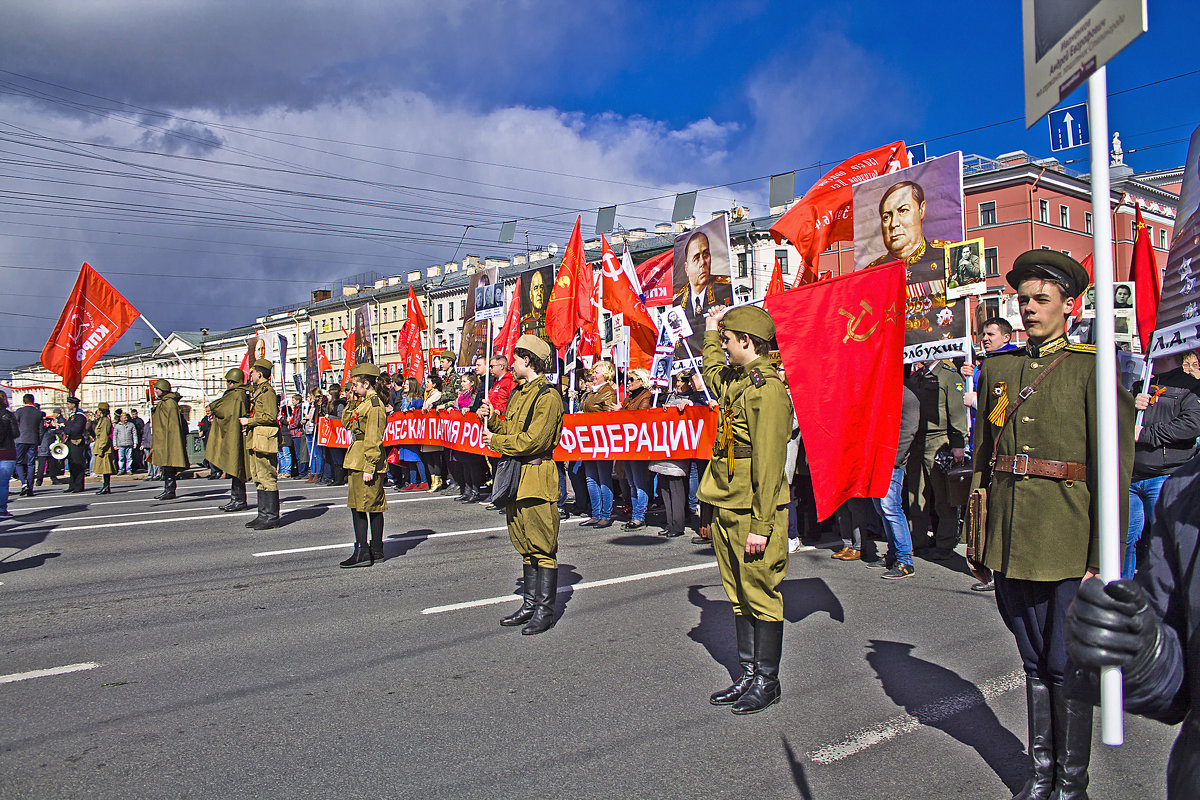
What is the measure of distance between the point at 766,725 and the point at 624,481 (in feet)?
26.2

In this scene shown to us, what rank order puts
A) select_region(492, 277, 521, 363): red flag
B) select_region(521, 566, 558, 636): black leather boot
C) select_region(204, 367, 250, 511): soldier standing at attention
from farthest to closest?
1. select_region(492, 277, 521, 363): red flag
2. select_region(204, 367, 250, 511): soldier standing at attention
3. select_region(521, 566, 558, 636): black leather boot

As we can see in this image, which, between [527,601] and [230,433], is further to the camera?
[230,433]

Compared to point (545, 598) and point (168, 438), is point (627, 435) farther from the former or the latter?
point (168, 438)

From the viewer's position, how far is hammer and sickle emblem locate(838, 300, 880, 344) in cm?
664

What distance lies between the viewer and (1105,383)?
5.90 feet

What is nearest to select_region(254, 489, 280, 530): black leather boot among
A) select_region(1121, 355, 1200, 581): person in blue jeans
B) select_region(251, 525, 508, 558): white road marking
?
select_region(251, 525, 508, 558): white road marking

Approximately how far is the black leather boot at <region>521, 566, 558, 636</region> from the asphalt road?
19cm

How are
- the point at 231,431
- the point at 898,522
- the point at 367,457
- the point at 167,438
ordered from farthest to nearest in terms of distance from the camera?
the point at 167,438 < the point at 231,431 < the point at 367,457 < the point at 898,522

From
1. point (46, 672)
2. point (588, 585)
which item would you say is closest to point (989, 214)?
point (588, 585)

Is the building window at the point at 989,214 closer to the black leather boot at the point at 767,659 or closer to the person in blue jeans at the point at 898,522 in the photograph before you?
the person in blue jeans at the point at 898,522

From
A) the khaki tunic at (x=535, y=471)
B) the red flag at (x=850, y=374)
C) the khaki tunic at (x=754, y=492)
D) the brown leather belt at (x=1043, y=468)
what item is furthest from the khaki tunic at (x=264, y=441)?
the brown leather belt at (x=1043, y=468)

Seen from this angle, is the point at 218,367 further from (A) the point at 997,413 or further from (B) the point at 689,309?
(A) the point at 997,413

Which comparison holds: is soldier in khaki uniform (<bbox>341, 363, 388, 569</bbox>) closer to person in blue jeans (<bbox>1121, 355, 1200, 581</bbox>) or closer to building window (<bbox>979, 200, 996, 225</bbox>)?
person in blue jeans (<bbox>1121, 355, 1200, 581</bbox>)

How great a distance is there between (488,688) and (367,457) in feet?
13.4
